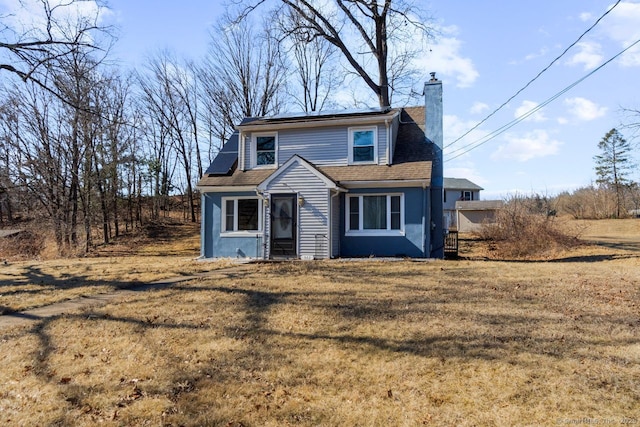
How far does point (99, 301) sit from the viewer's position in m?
7.82

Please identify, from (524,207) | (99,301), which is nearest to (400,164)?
(524,207)

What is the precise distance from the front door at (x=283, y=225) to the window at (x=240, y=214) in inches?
47.5

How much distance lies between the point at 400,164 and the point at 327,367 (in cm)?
1108

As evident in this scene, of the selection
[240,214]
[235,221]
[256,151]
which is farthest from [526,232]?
[235,221]

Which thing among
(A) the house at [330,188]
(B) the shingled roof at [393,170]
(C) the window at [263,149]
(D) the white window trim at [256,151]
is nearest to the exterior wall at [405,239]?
(A) the house at [330,188]

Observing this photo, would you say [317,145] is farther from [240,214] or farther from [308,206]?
[240,214]

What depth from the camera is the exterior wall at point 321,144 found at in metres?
14.9

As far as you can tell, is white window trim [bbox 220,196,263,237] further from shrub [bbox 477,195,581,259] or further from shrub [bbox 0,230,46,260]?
shrub [bbox 0,230,46,260]

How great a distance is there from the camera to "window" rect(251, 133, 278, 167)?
1591cm

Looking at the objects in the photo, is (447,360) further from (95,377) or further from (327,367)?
(95,377)

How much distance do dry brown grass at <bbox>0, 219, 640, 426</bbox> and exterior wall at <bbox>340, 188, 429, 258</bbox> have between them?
5802mm

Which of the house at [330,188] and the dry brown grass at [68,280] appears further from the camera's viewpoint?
the house at [330,188]

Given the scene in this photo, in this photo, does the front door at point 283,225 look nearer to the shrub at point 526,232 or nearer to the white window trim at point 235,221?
the white window trim at point 235,221

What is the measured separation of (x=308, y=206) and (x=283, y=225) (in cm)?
113
